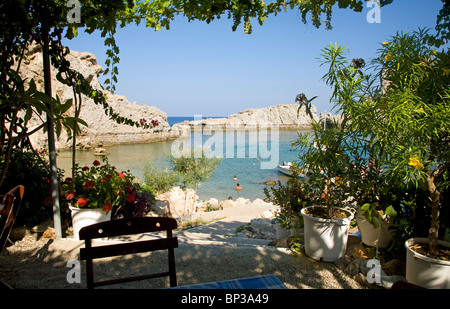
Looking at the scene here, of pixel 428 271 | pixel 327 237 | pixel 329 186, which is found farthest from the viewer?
pixel 329 186

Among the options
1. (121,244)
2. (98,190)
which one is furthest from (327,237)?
(98,190)

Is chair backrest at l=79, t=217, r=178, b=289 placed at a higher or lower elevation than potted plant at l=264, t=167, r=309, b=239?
higher

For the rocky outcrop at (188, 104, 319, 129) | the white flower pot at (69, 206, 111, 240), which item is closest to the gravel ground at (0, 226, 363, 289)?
the white flower pot at (69, 206, 111, 240)

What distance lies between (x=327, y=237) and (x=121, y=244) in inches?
79.8

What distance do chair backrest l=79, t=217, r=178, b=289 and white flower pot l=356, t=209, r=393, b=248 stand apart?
6.98ft

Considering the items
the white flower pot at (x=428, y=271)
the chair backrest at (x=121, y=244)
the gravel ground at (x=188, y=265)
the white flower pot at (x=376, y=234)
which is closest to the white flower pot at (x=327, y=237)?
the gravel ground at (x=188, y=265)

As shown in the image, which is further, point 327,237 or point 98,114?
point 98,114

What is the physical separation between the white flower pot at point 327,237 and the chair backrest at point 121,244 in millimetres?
1708

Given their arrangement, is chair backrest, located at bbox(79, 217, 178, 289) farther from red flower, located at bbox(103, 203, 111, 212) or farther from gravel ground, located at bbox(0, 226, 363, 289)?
red flower, located at bbox(103, 203, 111, 212)

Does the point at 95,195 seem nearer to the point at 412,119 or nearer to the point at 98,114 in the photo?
the point at 412,119

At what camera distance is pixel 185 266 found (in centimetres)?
277

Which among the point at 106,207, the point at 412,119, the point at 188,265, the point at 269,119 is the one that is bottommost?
the point at 188,265

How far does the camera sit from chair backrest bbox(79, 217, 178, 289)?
1422 mm
